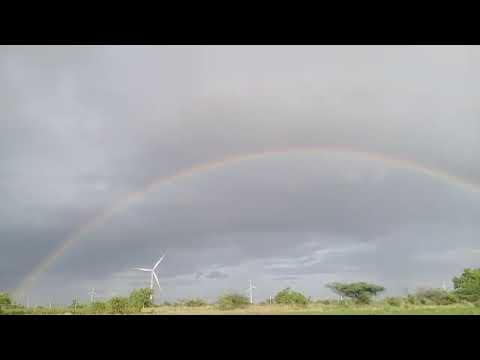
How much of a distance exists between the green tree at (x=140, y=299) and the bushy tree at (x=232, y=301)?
12.4 ft

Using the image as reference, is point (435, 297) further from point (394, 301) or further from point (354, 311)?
point (354, 311)

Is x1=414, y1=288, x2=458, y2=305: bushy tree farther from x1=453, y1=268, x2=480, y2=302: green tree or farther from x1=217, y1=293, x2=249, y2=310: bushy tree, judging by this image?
x1=217, y1=293, x2=249, y2=310: bushy tree

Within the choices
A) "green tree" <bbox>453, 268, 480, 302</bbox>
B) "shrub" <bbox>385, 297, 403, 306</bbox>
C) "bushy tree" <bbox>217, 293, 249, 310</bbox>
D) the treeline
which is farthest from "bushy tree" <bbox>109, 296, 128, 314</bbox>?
"green tree" <bbox>453, 268, 480, 302</bbox>

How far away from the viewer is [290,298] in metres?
21.6

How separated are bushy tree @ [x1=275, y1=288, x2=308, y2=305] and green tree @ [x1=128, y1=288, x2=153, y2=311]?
7.29m

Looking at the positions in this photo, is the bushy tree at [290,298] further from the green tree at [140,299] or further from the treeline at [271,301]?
the green tree at [140,299]

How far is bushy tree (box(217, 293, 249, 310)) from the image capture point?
19.5 m

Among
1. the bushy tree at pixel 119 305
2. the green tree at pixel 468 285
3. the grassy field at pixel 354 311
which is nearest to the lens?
the grassy field at pixel 354 311

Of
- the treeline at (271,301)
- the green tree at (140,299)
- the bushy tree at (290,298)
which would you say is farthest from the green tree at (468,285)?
the green tree at (140,299)

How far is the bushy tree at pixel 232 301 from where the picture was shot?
1948 centimetres
